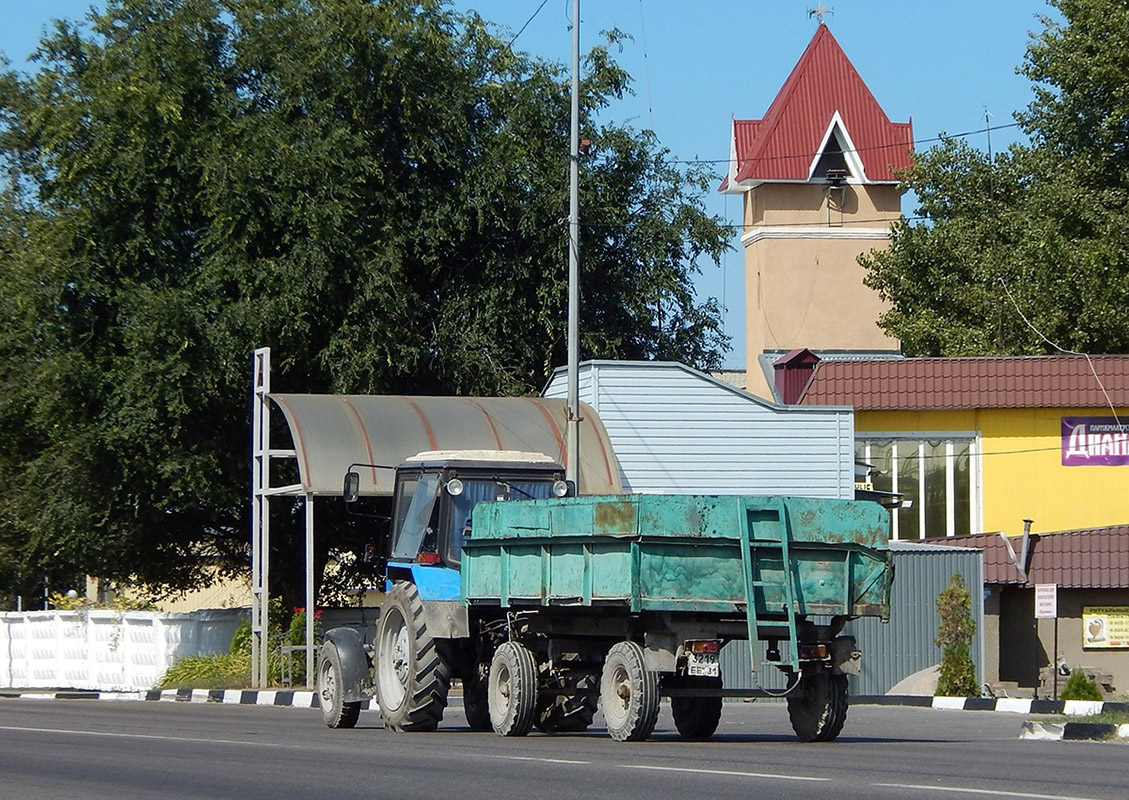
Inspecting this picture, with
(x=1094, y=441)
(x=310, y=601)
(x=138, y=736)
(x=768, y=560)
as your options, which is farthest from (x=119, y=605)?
(x=768, y=560)

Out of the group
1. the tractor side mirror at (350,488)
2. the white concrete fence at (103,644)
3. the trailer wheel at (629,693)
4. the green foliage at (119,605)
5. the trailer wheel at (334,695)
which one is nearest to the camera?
the trailer wheel at (629,693)

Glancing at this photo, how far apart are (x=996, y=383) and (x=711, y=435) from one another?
8.13 m

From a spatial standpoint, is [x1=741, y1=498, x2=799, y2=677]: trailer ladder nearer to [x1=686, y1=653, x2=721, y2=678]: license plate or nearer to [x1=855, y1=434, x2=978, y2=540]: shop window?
[x1=686, y1=653, x2=721, y2=678]: license plate

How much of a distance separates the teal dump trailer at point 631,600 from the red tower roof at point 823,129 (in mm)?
52022

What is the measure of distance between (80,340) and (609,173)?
11.1 meters

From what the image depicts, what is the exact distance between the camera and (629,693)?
1453 cm

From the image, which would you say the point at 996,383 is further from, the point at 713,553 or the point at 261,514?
the point at 713,553

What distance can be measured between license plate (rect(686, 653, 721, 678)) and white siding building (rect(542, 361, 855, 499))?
16.8 m

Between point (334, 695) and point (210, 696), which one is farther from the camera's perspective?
point (210, 696)

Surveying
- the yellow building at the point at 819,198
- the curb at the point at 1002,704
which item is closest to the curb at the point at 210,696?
the curb at the point at 1002,704

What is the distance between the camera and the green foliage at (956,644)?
92.7 feet

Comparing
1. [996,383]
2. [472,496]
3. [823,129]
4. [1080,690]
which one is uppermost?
[823,129]

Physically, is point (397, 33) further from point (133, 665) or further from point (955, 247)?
point (955, 247)

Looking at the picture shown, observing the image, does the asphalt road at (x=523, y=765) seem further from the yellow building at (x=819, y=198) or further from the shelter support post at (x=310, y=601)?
the yellow building at (x=819, y=198)
